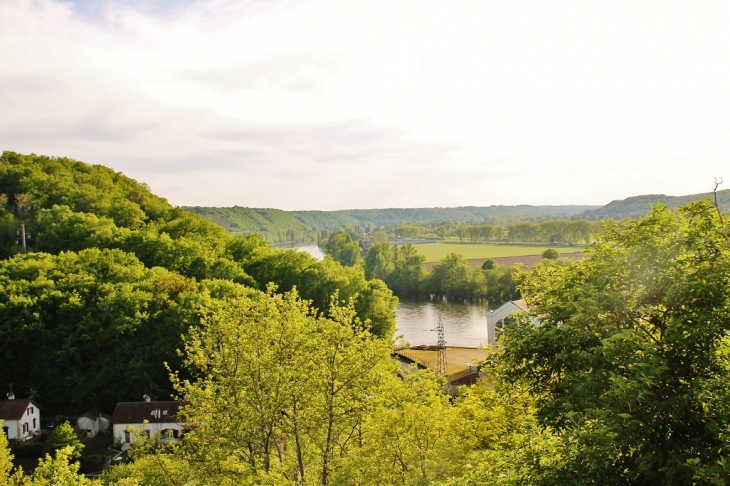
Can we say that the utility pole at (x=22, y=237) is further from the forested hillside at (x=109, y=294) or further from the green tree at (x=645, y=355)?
the green tree at (x=645, y=355)

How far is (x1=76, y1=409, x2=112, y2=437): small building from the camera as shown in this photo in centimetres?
2705

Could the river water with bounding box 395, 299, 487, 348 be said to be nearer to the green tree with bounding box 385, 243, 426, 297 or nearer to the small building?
the green tree with bounding box 385, 243, 426, 297

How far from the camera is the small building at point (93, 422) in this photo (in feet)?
88.7

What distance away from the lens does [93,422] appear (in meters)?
27.2

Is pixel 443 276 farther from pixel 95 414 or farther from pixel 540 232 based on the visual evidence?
pixel 540 232

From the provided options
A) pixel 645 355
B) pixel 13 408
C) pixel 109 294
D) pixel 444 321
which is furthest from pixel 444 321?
pixel 645 355

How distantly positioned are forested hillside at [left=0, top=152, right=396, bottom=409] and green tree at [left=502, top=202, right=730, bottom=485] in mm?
12022

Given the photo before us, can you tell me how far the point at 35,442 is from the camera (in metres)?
24.8

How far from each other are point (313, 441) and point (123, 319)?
2091cm

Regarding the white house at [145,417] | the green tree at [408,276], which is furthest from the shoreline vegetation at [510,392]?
the green tree at [408,276]

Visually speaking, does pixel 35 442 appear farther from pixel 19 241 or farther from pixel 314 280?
pixel 19 241

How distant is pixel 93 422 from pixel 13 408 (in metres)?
3.75

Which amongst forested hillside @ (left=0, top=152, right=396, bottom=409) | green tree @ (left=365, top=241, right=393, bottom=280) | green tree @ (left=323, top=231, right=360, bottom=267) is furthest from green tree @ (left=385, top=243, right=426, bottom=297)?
forested hillside @ (left=0, top=152, right=396, bottom=409)

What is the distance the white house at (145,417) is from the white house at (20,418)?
14.7ft
